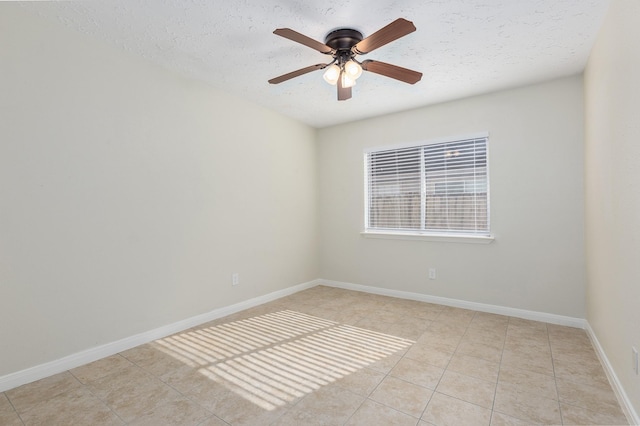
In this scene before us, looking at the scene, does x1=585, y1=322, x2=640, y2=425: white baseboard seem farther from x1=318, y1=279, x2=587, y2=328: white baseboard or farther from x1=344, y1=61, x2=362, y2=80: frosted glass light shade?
x1=344, y1=61, x2=362, y2=80: frosted glass light shade

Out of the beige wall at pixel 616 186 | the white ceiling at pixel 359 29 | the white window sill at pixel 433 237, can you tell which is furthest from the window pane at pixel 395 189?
the beige wall at pixel 616 186

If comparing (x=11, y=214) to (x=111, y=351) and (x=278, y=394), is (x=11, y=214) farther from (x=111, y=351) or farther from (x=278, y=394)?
(x=278, y=394)

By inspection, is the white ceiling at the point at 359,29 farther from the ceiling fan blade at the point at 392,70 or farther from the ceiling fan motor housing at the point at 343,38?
the ceiling fan blade at the point at 392,70

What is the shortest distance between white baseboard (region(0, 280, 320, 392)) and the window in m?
2.17

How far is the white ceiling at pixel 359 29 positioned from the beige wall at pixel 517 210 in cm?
A: 32

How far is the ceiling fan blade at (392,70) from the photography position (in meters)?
2.15

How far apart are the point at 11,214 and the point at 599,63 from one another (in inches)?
169

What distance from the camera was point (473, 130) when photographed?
344 cm

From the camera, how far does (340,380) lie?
206cm

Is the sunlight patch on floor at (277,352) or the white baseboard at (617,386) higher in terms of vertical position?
the white baseboard at (617,386)

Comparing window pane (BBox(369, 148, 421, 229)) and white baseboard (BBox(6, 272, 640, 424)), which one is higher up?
window pane (BBox(369, 148, 421, 229))

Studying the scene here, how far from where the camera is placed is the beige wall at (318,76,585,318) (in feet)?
9.63

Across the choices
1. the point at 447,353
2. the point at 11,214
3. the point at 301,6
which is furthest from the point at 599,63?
the point at 11,214

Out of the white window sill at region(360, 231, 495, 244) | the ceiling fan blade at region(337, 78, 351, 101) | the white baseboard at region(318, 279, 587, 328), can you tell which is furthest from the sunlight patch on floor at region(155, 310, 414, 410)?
the ceiling fan blade at region(337, 78, 351, 101)
